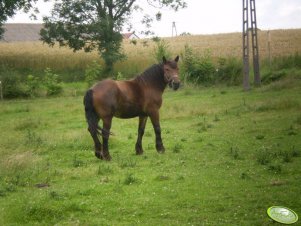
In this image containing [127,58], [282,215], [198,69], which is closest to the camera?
[282,215]

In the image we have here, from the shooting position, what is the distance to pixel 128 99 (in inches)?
502

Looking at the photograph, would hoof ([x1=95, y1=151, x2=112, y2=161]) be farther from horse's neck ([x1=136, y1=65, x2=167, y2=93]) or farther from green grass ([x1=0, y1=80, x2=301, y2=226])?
horse's neck ([x1=136, y1=65, x2=167, y2=93])

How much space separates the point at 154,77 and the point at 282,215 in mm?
7031

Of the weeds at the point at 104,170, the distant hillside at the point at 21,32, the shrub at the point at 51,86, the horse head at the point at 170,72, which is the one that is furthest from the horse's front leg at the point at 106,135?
the distant hillside at the point at 21,32

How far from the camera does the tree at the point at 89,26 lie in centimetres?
4122

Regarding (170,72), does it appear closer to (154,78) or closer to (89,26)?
(154,78)

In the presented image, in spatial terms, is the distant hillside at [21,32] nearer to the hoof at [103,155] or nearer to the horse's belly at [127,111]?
the horse's belly at [127,111]

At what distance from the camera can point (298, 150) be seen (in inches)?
469

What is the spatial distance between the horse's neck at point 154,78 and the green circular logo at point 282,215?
21.7 ft

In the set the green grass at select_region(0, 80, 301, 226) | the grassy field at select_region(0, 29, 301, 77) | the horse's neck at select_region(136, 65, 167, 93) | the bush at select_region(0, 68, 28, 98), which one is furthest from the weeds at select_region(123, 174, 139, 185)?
the grassy field at select_region(0, 29, 301, 77)

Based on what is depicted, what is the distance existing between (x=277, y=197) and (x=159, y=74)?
19.9ft

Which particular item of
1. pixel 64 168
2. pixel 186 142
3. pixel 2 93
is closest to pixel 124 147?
pixel 186 142

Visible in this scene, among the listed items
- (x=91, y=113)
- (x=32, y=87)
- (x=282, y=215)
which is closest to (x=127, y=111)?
(x=91, y=113)

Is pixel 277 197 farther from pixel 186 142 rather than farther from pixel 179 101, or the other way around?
pixel 179 101
